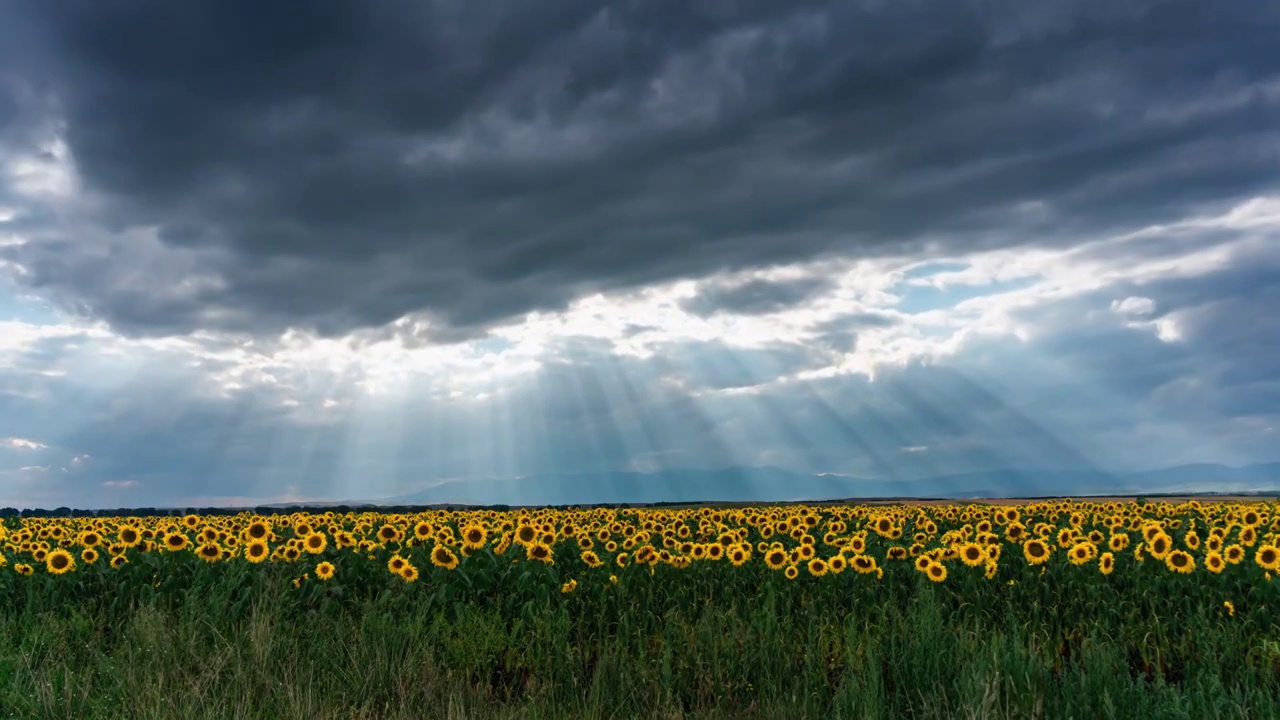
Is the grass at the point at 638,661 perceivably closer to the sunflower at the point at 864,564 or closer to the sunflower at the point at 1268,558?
the sunflower at the point at 864,564

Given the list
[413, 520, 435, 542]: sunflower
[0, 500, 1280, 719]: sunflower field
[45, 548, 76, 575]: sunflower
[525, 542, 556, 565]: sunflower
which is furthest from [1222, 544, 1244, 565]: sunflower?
[45, 548, 76, 575]: sunflower

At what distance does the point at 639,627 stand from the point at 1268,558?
938cm

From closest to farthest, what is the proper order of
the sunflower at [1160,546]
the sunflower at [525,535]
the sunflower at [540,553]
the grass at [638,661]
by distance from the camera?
the grass at [638,661] < the sunflower at [540,553] < the sunflower at [1160,546] < the sunflower at [525,535]

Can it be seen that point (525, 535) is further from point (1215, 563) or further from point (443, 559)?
point (1215, 563)

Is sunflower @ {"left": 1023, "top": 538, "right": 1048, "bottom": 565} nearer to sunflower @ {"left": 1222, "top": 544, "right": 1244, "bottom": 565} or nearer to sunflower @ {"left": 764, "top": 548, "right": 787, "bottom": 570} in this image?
sunflower @ {"left": 1222, "top": 544, "right": 1244, "bottom": 565}

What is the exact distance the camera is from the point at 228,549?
53.0ft

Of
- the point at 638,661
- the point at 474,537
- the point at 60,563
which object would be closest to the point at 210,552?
→ the point at 60,563

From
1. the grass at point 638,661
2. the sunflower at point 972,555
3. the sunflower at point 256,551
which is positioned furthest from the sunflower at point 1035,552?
the sunflower at point 256,551

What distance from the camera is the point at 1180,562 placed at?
1373cm

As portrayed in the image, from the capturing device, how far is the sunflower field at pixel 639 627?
8.46m

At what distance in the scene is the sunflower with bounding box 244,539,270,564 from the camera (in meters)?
14.4

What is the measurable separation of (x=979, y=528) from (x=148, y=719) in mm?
15601

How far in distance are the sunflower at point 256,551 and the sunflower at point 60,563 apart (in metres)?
2.90

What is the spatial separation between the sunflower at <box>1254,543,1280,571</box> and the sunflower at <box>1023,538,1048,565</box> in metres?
2.85
